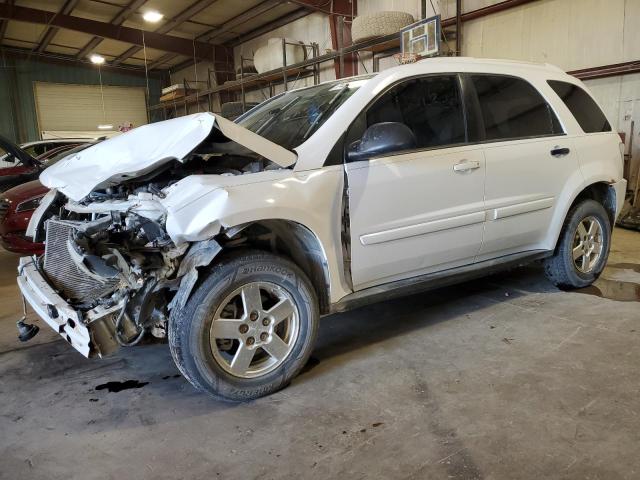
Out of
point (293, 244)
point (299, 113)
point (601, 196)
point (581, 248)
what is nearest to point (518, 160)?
point (581, 248)

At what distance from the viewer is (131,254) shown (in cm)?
235

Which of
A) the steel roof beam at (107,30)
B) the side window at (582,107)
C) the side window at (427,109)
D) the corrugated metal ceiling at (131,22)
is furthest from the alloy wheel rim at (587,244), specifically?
the steel roof beam at (107,30)

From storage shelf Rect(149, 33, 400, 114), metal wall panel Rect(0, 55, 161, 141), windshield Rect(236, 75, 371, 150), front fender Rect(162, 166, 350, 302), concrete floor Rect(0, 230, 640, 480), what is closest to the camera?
concrete floor Rect(0, 230, 640, 480)

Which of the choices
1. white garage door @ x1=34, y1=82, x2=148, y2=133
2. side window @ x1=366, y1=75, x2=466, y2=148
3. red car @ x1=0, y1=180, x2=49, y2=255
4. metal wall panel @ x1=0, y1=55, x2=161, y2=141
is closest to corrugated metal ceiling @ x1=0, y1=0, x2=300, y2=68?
metal wall panel @ x1=0, y1=55, x2=161, y2=141

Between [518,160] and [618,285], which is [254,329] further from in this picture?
[618,285]

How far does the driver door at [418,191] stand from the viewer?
261 cm

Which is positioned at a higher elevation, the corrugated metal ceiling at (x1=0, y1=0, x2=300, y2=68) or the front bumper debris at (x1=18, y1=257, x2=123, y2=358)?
the corrugated metal ceiling at (x1=0, y1=0, x2=300, y2=68)

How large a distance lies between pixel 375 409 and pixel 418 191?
119 cm

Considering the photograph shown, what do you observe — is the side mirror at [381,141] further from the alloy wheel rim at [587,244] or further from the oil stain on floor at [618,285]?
the oil stain on floor at [618,285]

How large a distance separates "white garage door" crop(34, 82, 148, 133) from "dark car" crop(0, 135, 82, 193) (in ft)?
32.8

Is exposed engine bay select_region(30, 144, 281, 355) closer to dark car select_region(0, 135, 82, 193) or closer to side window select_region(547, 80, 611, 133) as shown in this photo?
side window select_region(547, 80, 611, 133)

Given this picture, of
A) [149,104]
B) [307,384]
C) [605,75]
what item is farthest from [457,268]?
[149,104]

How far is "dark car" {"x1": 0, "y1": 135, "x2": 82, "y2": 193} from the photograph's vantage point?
18.9 ft

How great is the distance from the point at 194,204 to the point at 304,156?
0.62m
